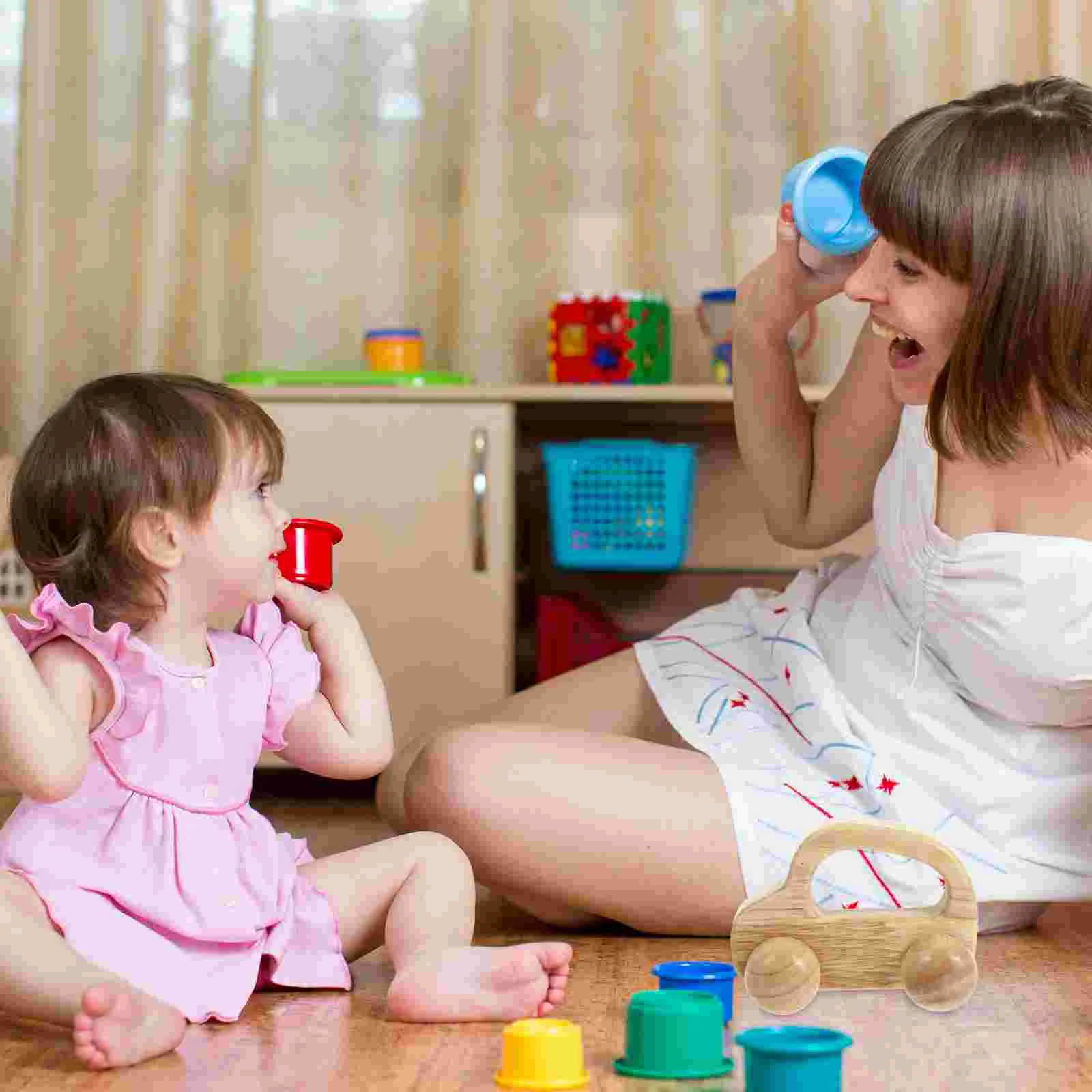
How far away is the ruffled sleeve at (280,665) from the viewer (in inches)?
39.5

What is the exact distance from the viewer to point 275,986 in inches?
39.2

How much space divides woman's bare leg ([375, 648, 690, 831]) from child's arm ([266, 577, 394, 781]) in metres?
0.25

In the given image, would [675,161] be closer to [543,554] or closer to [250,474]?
[543,554]

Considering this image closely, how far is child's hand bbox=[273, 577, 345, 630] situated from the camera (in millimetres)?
1042

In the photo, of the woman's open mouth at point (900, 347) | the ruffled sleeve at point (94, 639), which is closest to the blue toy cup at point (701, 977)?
the ruffled sleeve at point (94, 639)

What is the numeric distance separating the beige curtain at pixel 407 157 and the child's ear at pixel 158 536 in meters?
1.19

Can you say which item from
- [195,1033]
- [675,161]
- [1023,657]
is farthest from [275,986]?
[675,161]

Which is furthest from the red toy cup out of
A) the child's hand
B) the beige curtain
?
the beige curtain

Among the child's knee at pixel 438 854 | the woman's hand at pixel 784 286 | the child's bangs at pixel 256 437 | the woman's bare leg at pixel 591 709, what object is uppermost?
the woman's hand at pixel 784 286

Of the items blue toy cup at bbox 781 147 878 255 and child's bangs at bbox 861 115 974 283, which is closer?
child's bangs at bbox 861 115 974 283

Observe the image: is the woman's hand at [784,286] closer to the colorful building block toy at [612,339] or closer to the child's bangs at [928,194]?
the child's bangs at [928,194]

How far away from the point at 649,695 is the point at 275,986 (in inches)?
18.2

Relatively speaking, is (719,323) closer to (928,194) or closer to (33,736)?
(928,194)

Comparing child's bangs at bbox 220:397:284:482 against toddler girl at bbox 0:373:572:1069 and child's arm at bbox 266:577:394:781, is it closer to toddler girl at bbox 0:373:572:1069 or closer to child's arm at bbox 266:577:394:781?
toddler girl at bbox 0:373:572:1069
